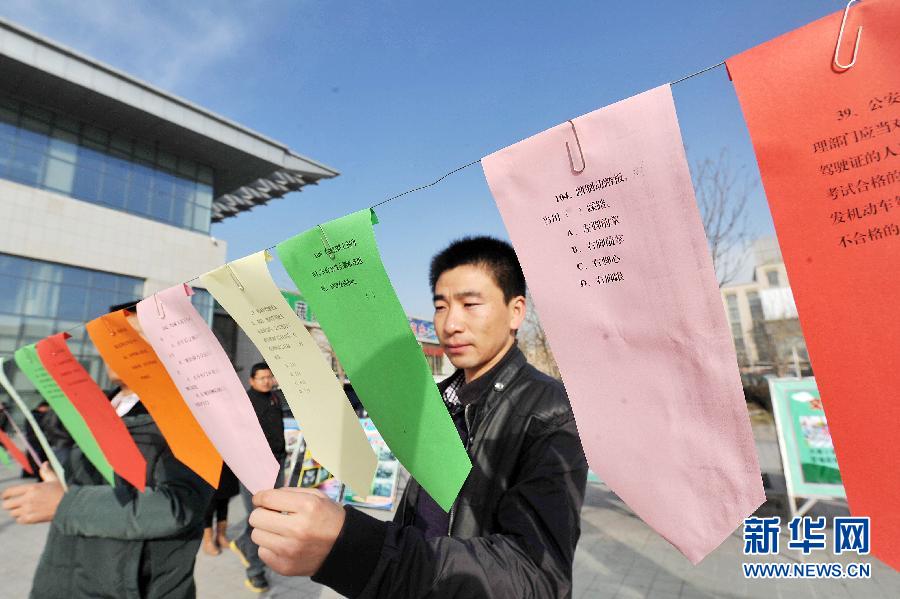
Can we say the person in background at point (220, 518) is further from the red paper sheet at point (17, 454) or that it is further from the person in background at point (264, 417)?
the red paper sheet at point (17, 454)

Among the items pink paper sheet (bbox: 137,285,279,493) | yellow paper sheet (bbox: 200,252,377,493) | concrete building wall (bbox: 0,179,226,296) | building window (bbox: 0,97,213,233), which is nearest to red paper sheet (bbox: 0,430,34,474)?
pink paper sheet (bbox: 137,285,279,493)

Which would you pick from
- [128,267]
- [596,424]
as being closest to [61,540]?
[596,424]

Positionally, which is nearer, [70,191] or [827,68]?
[827,68]

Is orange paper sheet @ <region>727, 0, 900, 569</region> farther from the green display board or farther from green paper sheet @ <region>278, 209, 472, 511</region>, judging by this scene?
the green display board

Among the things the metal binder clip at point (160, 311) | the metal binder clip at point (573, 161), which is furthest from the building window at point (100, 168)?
the metal binder clip at point (573, 161)

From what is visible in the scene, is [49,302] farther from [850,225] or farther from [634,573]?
[850,225]

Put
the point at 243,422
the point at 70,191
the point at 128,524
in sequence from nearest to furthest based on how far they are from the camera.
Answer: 1. the point at 243,422
2. the point at 128,524
3. the point at 70,191

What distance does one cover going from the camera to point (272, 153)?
60.1ft

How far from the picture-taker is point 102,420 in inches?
71.7

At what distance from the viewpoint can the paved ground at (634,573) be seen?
12.4 feet

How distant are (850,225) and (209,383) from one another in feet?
5.11

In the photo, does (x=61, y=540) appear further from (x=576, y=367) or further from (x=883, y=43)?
(x=883, y=43)

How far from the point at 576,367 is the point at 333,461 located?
0.68 m

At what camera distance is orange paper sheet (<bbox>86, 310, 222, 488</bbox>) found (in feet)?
5.15
